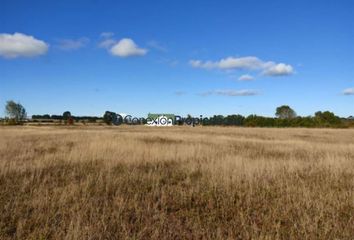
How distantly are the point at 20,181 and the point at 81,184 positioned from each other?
177 cm

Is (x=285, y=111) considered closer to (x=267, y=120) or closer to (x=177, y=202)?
(x=267, y=120)

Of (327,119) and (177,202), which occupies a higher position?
(327,119)

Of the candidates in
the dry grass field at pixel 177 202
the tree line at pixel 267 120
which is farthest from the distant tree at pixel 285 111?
the dry grass field at pixel 177 202

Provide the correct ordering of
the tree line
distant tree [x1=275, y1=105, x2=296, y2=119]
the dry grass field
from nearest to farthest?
the dry grass field → the tree line → distant tree [x1=275, y1=105, x2=296, y2=119]

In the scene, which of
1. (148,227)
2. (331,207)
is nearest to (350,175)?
(331,207)

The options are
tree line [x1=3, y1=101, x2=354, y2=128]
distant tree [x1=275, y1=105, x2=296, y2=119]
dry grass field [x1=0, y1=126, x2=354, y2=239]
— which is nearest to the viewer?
dry grass field [x1=0, y1=126, x2=354, y2=239]

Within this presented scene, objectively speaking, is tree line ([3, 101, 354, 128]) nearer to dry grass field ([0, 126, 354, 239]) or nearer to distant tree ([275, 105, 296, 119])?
distant tree ([275, 105, 296, 119])

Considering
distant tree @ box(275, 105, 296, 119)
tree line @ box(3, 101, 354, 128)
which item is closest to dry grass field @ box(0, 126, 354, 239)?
tree line @ box(3, 101, 354, 128)

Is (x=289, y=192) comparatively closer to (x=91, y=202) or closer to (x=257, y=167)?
(x=257, y=167)

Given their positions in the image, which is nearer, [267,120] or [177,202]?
[177,202]

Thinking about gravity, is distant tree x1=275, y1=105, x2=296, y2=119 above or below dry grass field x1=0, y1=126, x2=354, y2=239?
above

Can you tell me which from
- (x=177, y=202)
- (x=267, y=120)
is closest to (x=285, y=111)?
(x=267, y=120)

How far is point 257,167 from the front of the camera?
12.3 m

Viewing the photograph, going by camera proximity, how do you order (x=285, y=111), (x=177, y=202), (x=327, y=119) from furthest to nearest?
(x=285, y=111) < (x=327, y=119) < (x=177, y=202)
